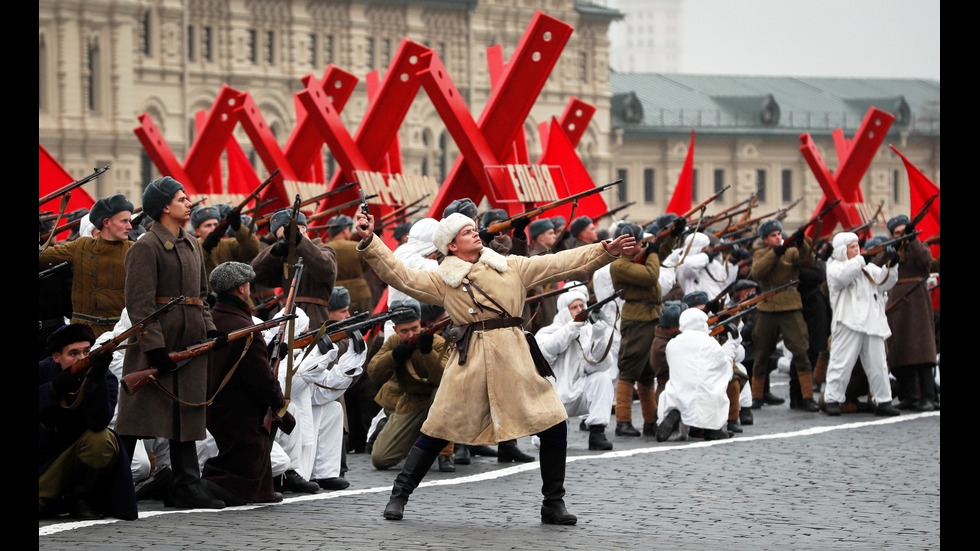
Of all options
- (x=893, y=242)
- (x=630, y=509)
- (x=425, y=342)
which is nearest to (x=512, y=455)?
(x=425, y=342)

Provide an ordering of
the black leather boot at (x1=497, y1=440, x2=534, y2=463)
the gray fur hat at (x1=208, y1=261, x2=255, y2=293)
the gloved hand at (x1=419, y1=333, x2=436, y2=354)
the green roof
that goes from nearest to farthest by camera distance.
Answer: the gray fur hat at (x1=208, y1=261, x2=255, y2=293) < the gloved hand at (x1=419, y1=333, x2=436, y2=354) < the black leather boot at (x1=497, y1=440, x2=534, y2=463) < the green roof

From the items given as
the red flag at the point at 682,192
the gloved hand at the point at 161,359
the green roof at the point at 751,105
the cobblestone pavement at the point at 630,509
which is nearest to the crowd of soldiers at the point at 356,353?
the gloved hand at the point at 161,359

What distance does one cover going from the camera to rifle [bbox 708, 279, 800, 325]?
40.3ft

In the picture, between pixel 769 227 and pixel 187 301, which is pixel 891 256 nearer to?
pixel 769 227

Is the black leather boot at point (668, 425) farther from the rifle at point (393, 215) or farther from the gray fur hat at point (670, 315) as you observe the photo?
the rifle at point (393, 215)

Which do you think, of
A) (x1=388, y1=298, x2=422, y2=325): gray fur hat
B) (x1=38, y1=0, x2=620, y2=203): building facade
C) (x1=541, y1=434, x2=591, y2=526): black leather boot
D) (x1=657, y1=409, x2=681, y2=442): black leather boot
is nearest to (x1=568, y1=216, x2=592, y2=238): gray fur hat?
(x1=657, y1=409, x2=681, y2=442): black leather boot

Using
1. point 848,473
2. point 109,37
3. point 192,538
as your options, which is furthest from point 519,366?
point 109,37

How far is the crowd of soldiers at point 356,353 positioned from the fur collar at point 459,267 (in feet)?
0.04

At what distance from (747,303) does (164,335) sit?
611cm

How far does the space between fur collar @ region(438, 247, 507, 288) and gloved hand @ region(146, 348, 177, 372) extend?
1471 millimetres

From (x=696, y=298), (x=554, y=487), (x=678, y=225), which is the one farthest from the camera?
(x=696, y=298)

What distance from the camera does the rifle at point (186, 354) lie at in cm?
776

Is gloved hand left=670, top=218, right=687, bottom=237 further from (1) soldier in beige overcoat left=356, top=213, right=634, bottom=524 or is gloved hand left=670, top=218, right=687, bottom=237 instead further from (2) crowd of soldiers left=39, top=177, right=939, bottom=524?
(1) soldier in beige overcoat left=356, top=213, right=634, bottom=524

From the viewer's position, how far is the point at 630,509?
805 cm
